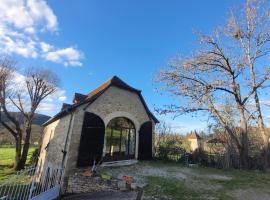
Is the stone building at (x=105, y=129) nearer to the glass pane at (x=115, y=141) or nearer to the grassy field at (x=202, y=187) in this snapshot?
the glass pane at (x=115, y=141)

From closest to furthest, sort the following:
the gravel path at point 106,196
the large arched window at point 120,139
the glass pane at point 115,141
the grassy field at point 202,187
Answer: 1. the grassy field at point 202,187
2. the gravel path at point 106,196
3. the large arched window at point 120,139
4. the glass pane at point 115,141

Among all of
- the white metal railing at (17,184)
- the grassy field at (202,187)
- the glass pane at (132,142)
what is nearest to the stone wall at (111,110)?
the glass pane at (132,142)

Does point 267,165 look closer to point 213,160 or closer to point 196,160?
point 213,160

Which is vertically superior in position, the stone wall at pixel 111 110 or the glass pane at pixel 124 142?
the stone wall at pixel 111 110

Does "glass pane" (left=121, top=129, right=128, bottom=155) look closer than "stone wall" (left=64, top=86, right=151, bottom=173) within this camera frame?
No

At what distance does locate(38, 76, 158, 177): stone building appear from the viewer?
37.1 ft

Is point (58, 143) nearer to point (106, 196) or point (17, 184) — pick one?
point (17, 184)

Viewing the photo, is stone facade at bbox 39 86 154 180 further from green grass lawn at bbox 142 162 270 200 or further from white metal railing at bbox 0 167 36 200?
green grass lawn at bbox 142 162 270 200

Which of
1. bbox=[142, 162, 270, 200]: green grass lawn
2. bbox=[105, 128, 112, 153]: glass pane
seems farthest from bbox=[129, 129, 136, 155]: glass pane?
bbox=[142, 162, 270, 200]: green grass lawn

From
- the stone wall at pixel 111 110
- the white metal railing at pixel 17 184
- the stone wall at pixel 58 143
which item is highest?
the stone wall at pixel 111 110

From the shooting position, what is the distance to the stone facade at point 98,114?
36.3 ft

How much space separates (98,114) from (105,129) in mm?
1109

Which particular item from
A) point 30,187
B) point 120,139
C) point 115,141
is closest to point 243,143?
point 120,139

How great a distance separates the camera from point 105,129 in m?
12.7
